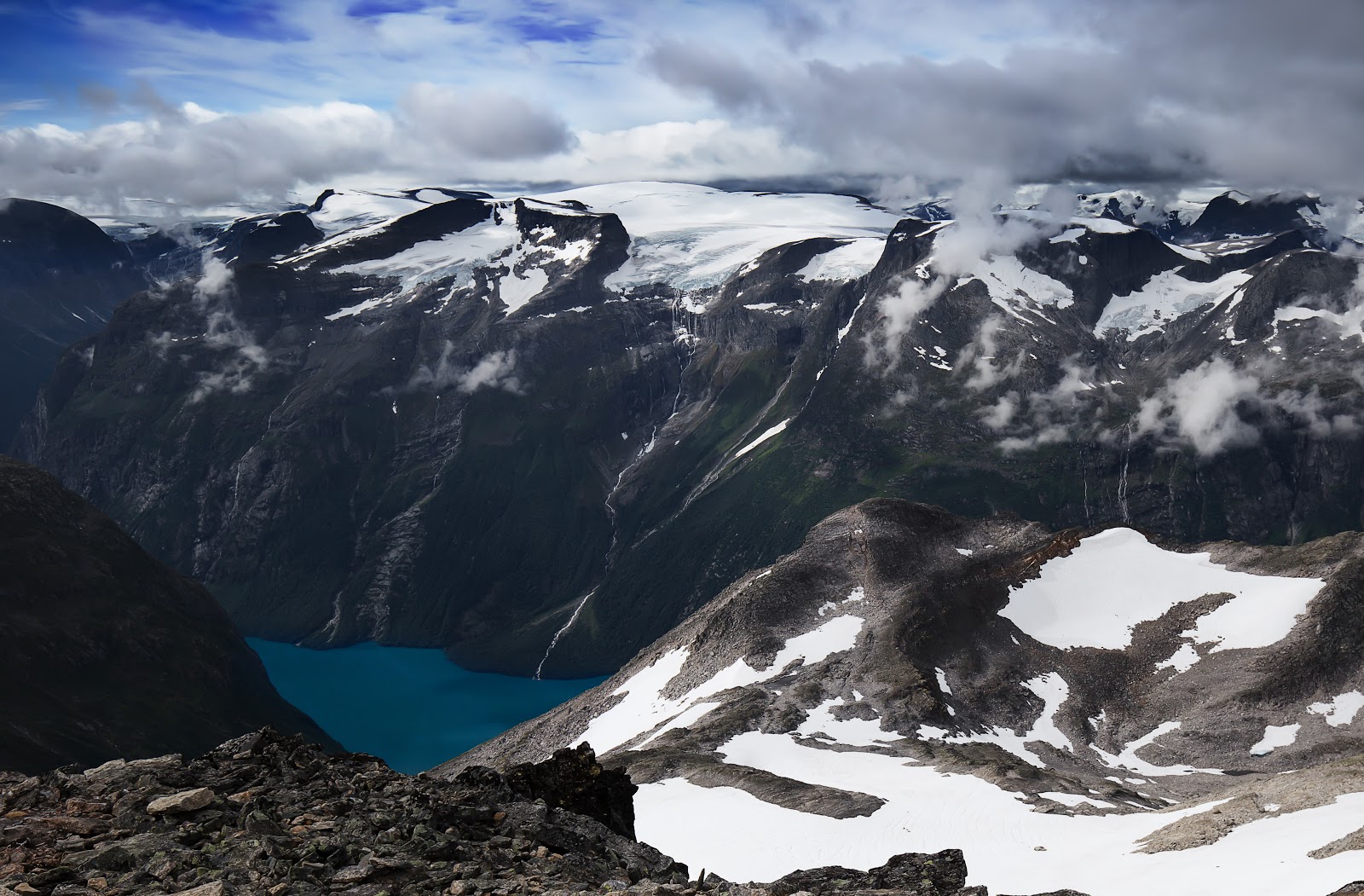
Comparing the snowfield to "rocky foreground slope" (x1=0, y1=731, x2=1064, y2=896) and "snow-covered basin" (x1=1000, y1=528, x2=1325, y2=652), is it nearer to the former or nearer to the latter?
"snow-covered basin" (x1=1000, y1=528, x2=1325, y2=652)

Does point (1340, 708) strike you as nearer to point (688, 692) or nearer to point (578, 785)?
point (688, 692)

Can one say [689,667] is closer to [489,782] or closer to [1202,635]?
[1202,635]

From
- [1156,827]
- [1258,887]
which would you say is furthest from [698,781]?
[1258,887]

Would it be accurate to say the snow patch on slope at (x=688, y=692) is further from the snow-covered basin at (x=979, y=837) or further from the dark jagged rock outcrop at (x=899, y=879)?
the dark jagged rock outcrop at (x=899, y=879)

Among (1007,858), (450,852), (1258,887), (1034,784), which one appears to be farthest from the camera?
(1034,784)

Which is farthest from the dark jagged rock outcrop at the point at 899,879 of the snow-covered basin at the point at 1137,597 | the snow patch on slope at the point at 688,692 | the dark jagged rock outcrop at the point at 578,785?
the snow-covered basin at the point at 1137,597

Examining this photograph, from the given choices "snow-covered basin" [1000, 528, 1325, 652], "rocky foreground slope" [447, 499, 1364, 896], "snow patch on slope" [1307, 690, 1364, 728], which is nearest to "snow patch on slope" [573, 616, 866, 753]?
"rocky foreground slope" [447, 499, 1364, 896]
